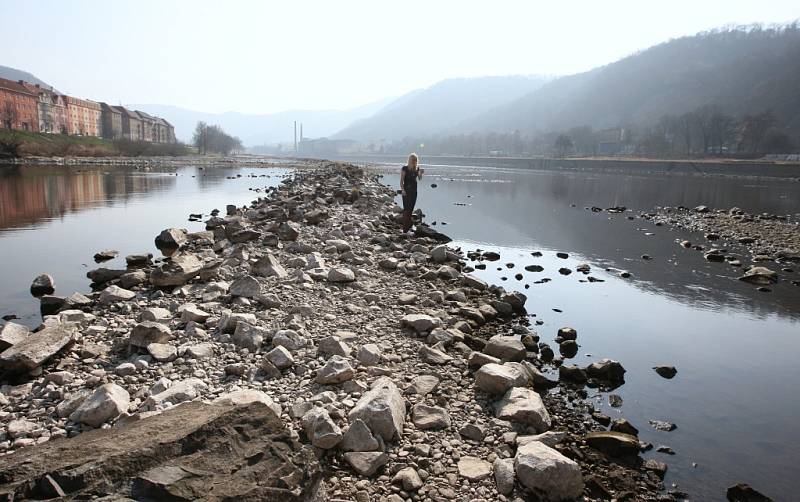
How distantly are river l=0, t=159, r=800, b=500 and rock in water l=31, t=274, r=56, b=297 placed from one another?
0.95ft

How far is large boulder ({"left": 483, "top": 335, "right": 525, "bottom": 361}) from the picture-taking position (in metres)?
7.50

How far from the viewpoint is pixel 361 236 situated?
53.6 feet

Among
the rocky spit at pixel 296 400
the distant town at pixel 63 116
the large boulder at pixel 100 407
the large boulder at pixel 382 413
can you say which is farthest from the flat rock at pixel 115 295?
the distant town at pixel 63 116

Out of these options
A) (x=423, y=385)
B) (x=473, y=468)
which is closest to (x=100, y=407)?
(x=423, y=385)

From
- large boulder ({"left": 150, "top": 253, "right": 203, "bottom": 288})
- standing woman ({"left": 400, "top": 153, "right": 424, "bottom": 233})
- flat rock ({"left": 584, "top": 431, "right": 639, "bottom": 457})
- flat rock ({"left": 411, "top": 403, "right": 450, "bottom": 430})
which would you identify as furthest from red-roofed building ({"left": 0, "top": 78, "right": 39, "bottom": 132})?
flat rock ({"left": 584, "top": 431, "right": 639, "bottom": 457})

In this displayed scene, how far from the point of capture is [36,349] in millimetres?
5898

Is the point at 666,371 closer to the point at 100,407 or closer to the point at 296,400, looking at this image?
the point at 296,400

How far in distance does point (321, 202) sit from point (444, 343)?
1660 cm

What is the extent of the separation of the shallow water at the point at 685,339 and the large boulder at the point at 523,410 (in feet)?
4.62

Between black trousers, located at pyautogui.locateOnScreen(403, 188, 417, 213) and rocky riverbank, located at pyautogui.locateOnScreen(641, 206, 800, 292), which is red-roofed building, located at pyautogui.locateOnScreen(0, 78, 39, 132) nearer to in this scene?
black trousers, located at pyautogui.locateOnScreen(403, 188, 417, 213)

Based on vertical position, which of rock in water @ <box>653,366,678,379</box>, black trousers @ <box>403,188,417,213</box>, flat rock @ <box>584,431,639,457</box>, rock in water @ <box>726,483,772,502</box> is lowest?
rock in water @ <box>726,483,772,502</box>

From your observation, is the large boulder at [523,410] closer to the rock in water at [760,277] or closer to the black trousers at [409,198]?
the black trousers at [409,198]

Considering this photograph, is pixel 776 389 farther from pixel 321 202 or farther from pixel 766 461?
pixel 321 202

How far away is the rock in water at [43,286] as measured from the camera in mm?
10633
